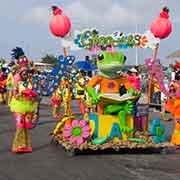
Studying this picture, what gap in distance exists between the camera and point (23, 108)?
797 centimetres

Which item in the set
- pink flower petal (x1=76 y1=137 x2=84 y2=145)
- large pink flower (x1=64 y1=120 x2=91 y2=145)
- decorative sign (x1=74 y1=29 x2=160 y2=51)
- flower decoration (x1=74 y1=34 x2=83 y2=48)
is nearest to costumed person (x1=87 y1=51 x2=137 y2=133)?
large pink flower (x1=64 y1=120 x2=91 y2=145)

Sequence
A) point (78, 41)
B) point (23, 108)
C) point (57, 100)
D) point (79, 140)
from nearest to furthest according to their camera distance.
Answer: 1. point (79, 140)
2. point (23, 108)
3. point (78, 41)
4. point (57, 100)

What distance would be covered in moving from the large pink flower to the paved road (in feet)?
0.95

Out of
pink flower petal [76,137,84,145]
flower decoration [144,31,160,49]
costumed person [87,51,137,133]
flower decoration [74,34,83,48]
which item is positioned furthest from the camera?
flower decoration [144,31,160,49]

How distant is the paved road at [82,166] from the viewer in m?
6.41

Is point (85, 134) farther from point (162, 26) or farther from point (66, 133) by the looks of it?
point (162, 26)

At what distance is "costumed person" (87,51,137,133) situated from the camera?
26.7 ft

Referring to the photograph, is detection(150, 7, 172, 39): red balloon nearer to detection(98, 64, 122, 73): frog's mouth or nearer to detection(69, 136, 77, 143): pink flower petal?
detection(98, 64, 122, 73): frog's mouth

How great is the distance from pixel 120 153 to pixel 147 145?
1.67 feet

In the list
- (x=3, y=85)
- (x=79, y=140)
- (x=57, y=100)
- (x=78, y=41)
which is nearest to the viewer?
(x=79, y=140)

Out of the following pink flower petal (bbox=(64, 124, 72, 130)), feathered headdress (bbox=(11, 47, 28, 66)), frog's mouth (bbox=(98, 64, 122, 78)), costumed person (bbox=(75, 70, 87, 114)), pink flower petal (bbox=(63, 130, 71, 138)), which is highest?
feathered headdress (bbox=(11, 47, 28, 66))

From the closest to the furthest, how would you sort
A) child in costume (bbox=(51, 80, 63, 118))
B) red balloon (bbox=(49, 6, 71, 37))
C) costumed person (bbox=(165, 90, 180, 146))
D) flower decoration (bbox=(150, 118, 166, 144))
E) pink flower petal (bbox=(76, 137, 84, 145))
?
1. pink flower petal (bbox=(76, 137, 84, 145))
2. flower decoration (bbox=(150, 118, 166, 144))
3. costumed person (bbox=(165, 90, 180, 146))
4. red balloon (bbox=(49, 6, 71, 37))
5. child in costume (bbox=(51, 80, 63, 118))

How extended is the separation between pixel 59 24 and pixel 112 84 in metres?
1.64

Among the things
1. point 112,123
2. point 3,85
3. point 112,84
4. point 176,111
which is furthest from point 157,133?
point 3,85
